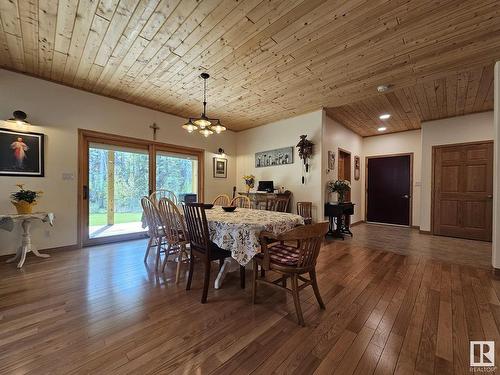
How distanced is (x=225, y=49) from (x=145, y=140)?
9.05ft

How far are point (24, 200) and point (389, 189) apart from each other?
7.82m

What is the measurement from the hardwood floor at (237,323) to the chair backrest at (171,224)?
462 millimetres

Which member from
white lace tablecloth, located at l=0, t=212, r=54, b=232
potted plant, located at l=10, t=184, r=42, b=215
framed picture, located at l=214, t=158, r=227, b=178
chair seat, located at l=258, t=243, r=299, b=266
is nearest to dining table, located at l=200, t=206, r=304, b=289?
chair seat, located at l=258, t=243, r=299, b=266

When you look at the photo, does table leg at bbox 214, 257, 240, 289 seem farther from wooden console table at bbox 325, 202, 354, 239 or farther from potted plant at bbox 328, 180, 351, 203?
potted plant at bbox 328, 180, 351, 203

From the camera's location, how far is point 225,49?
8.27 feet

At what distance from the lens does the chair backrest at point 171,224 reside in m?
2.53

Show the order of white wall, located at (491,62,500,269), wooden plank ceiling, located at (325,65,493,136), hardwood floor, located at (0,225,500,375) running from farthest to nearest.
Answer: wooden plank ceiling, located at (325,65,493,136)
white wall, located at (491,62,500,269)
hardwood floor, located at (0,225,500,375)

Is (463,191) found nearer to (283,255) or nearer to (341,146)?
(341,146)

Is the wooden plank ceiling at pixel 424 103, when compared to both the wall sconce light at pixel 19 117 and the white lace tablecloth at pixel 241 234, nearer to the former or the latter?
the white lace tablecloth at pixel 241 234

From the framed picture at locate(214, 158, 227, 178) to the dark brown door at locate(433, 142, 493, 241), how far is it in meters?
5.09

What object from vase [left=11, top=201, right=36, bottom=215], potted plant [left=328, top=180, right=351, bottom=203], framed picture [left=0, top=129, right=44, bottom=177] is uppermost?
framed picture [left=0, top=129, right=44, bottom=177]

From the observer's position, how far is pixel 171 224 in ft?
8.65

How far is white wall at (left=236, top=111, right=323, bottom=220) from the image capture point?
4.47 meters

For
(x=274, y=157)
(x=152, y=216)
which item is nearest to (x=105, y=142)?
(x=152, y=216)
